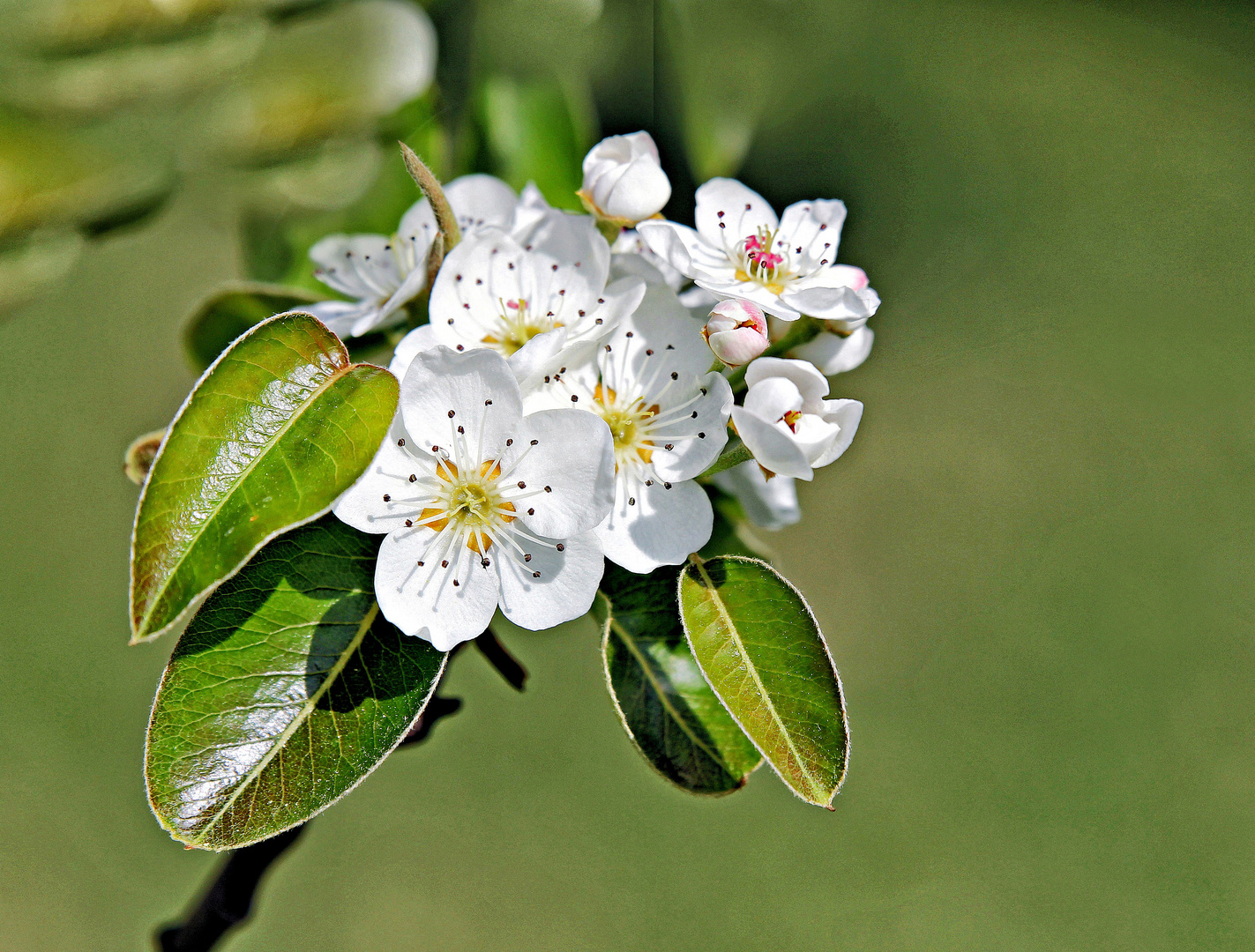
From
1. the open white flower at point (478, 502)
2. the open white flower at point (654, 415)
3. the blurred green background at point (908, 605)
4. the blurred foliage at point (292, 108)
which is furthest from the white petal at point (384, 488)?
the blurred green background at point (908, 605)

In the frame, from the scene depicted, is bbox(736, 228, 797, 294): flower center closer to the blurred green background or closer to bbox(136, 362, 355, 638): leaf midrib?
bbox(136, 362, 355, 638): leaf midrib

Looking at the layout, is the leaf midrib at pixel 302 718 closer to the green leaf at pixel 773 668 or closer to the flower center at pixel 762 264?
the green leaf at pixel 773 668

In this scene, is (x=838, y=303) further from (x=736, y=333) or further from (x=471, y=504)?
(x=471, y=504)

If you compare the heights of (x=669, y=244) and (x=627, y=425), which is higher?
(x=669, y=244)

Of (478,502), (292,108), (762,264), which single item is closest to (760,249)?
(762,264)

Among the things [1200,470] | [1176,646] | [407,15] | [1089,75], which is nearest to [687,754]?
[407,15]

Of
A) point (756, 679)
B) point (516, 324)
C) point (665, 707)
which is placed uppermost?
point (516, 324)
